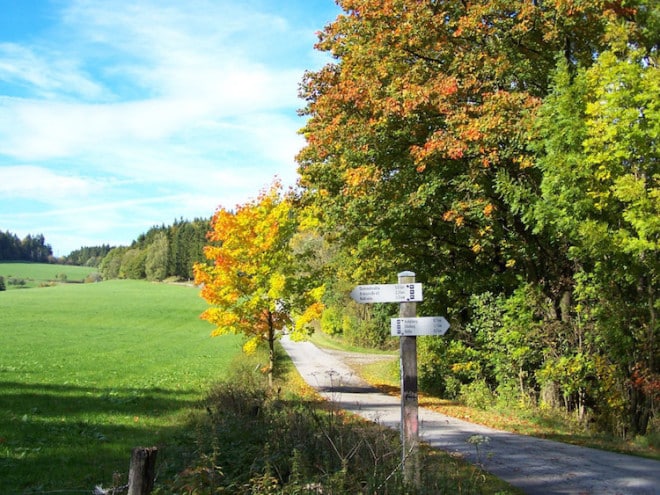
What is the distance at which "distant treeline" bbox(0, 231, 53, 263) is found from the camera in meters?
169

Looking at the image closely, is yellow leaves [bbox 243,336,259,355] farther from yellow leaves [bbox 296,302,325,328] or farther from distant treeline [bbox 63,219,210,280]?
distant treeline [bbox 63,219,210,280]

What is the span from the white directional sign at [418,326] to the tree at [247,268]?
9.67m

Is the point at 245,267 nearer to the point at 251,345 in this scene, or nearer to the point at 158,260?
the point at 251,345

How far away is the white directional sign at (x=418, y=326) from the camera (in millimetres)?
6574

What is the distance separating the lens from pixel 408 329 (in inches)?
262

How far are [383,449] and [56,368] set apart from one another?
61.1ft

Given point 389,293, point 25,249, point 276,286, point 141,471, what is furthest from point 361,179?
point 25,249

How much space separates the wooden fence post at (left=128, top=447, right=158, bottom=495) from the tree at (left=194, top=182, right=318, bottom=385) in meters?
11.5

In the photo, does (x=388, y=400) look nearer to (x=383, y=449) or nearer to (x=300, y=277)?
(x=300, y=277)

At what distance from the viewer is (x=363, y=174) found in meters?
14.1

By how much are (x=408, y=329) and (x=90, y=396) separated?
11.3m

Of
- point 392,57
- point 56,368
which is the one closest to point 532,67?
point 392,57

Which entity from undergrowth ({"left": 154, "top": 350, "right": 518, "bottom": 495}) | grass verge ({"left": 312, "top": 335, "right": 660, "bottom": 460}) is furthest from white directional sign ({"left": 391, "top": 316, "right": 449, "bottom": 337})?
grass verge ({"left": 312, "top": 335, "right": 660, "bottom": 460})

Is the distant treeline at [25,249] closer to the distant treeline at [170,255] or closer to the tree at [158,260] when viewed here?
the distant treeline at [170,255]
